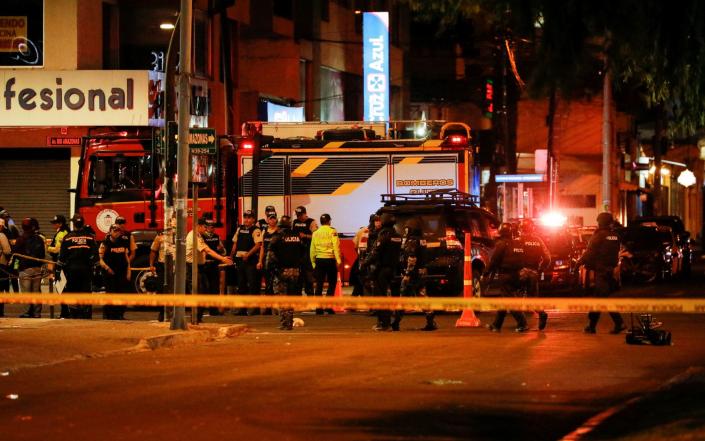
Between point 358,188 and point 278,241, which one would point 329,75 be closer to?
point 358,188

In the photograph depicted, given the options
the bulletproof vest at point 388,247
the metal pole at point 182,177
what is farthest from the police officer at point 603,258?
the metal pole at point 182,177

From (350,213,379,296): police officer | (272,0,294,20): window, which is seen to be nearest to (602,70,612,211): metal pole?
(272,0,294,20): window

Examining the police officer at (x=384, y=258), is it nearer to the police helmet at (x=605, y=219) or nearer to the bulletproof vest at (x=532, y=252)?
the bulletproof vest at (x=532, y=252)

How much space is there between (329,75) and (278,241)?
2627cm

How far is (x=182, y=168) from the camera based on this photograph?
58.6 ft

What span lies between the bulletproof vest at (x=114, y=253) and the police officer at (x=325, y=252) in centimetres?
347

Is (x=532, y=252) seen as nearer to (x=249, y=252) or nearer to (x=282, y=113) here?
(x=249, y=252)

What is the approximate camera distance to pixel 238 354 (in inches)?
604

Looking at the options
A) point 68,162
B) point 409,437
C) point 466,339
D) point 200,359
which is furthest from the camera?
point 68,162

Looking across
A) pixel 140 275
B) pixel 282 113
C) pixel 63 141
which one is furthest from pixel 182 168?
pixel 282 113

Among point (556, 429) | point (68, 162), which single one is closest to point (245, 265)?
point (68, 162)

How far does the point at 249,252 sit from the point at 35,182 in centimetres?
1070

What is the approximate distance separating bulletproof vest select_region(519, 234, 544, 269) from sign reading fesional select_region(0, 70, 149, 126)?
13203 mm

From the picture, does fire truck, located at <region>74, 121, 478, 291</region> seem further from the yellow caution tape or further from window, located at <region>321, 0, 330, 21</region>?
window, located at <region>321, 0, 330, 21</region>
